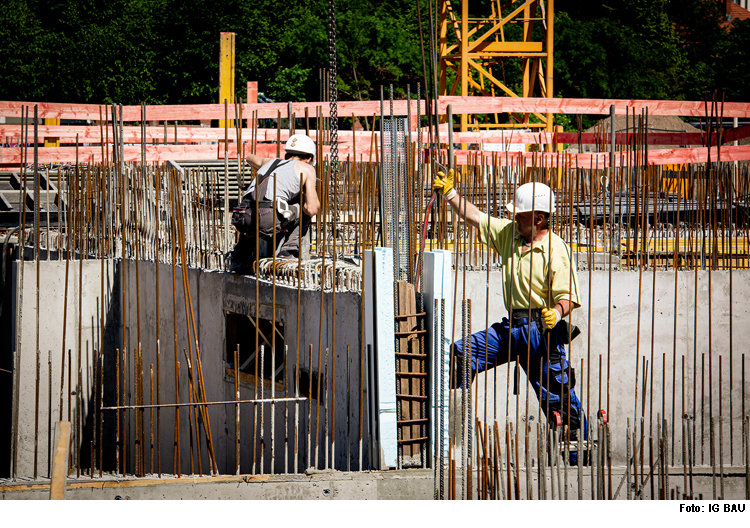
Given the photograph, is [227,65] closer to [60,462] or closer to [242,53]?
[60,462]

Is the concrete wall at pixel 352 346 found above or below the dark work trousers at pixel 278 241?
below

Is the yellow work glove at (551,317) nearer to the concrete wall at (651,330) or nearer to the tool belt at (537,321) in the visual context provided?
the tool belt at (537,321)

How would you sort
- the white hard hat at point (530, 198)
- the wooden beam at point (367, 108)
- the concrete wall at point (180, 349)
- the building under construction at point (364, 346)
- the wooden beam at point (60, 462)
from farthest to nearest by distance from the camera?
the wooden beam at point (367, 108) → the concrete wall at point (180, 349) → the white hard hat at point (530, 198) → the building under construction at point (364, 346) → the wooden beam at point (60, 462)

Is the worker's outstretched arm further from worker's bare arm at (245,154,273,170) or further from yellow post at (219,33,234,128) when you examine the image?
yellow post at (219,33,234,128)

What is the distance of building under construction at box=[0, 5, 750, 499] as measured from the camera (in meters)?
4.66

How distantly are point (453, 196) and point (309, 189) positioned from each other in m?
1.25

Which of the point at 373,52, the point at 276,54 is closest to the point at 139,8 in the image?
the point at 276,54

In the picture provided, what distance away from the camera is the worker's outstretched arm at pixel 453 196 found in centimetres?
493

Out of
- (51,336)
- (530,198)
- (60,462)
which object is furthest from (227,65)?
(60,462)

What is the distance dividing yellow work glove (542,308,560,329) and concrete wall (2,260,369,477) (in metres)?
1.22

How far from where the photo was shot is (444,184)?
4.95 metres

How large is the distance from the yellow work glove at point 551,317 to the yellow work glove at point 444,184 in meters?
0.95

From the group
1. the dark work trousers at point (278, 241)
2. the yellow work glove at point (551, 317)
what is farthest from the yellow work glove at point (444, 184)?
the dark work trousers at point (278, 241)

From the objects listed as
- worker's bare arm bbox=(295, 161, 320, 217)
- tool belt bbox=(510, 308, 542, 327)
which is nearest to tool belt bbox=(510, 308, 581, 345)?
tool belt bbox=(510, 308, 542, 327)
